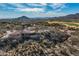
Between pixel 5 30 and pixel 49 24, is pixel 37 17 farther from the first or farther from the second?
pixel 5 30

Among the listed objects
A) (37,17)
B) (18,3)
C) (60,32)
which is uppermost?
(18,3)

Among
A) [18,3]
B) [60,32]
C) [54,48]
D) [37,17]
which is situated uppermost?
[18,3]

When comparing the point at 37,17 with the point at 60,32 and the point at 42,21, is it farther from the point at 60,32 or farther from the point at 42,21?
the point at 60,32

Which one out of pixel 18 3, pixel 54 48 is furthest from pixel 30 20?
pixel 54 48

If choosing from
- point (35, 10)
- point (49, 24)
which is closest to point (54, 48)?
point (49, 24)

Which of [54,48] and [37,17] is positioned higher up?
[37,17]

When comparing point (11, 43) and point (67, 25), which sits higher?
point (67, 25)

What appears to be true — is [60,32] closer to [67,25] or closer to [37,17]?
[67,25]

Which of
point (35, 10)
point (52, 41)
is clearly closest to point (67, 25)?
point (52, 41)
